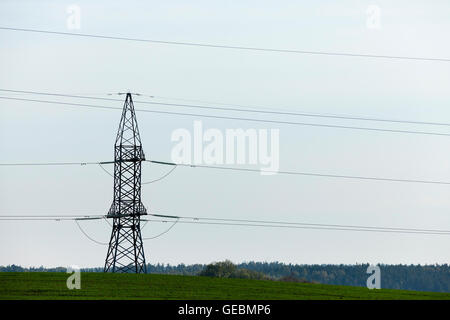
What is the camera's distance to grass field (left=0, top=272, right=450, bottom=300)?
57188mm

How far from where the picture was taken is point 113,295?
187 ft

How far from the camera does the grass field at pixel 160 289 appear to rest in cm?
5719

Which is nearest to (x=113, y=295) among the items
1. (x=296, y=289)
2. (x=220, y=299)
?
(x=220, y=299)

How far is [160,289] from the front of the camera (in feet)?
204
